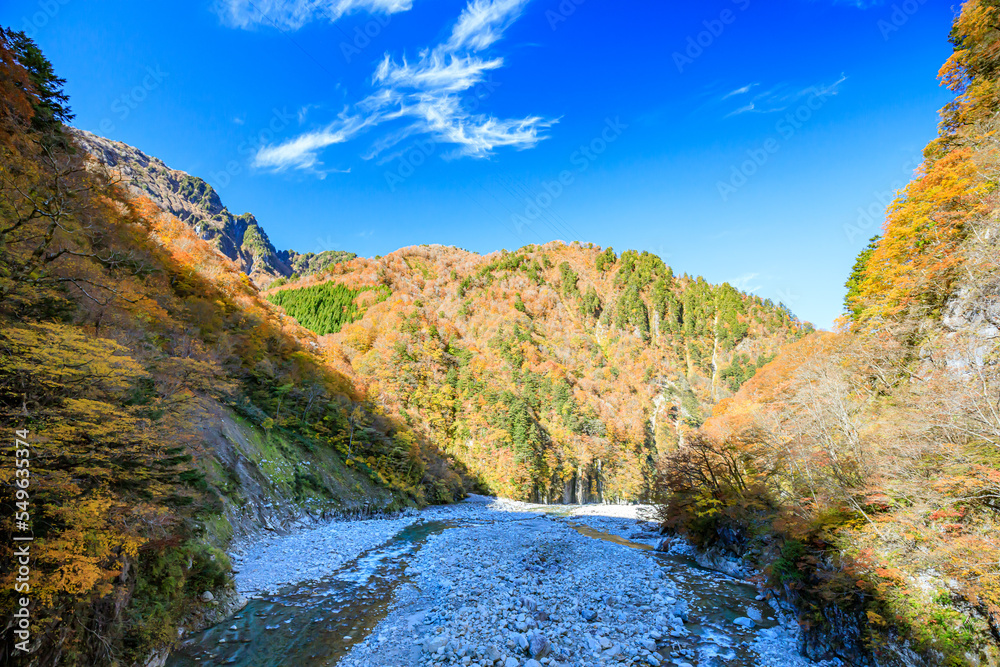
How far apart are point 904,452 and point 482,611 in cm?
1141

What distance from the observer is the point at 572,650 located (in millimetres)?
8070

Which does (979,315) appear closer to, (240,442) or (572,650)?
(572,650)

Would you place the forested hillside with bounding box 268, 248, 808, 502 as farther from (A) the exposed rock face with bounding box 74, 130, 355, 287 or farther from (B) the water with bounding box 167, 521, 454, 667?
(A) the exposed rock face with bounding box 74, 130, 355, 287

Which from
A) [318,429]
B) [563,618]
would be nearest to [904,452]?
[563,618]

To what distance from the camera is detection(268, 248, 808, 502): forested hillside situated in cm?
5747

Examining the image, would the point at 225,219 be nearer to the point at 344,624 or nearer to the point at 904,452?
the point at 344,624

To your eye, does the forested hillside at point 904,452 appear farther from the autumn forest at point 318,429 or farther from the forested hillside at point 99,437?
the forested hillside at point 99,437

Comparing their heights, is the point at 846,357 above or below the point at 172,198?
below

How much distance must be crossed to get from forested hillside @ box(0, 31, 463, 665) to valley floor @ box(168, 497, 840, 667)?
1846 mm

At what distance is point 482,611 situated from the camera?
955 cm

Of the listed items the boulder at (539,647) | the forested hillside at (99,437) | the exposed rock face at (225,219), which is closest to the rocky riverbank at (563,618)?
the boulder at (539,647)

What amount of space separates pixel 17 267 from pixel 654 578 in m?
20.5

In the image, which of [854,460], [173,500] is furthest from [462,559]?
[854,460]

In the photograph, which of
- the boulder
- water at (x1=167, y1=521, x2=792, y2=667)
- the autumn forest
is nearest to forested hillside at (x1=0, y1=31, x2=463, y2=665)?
the autumn forest
